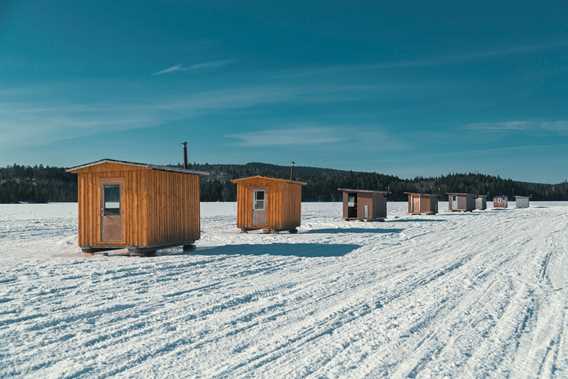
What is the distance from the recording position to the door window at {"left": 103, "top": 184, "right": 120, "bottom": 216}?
13.3m

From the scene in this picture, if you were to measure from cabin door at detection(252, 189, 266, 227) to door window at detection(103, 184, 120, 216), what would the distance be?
875 cm

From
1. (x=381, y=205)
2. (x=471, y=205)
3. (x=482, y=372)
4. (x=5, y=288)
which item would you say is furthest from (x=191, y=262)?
(x=471, y=205)

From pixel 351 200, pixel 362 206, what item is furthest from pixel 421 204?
pixel 362 206

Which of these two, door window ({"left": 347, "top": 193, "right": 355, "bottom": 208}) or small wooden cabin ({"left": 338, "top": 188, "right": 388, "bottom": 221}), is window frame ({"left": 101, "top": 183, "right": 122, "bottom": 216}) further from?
door window ({"left": 347, "top": 193, "right": 355, "bottom": 208})

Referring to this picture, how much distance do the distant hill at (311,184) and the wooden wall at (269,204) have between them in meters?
40.8

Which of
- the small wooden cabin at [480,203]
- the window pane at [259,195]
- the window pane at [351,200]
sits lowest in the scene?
the small wooden cabin at [480,203]

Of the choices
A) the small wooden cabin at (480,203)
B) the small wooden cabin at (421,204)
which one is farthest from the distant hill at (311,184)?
the small wooden cabin at (421,204)

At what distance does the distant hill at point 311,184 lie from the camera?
83250mm

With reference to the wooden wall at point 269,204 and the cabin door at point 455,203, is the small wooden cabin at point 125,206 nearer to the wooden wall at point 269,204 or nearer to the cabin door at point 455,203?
the wooden wall at point 269,204

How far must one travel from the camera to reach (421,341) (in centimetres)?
546

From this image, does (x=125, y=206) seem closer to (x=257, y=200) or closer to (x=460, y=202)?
(x=257, y=200)

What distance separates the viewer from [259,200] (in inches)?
856

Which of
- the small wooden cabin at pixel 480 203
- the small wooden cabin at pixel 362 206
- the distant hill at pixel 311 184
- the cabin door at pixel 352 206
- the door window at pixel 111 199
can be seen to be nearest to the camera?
the door window at pixel 111 199

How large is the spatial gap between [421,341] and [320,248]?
9341 millimetres
